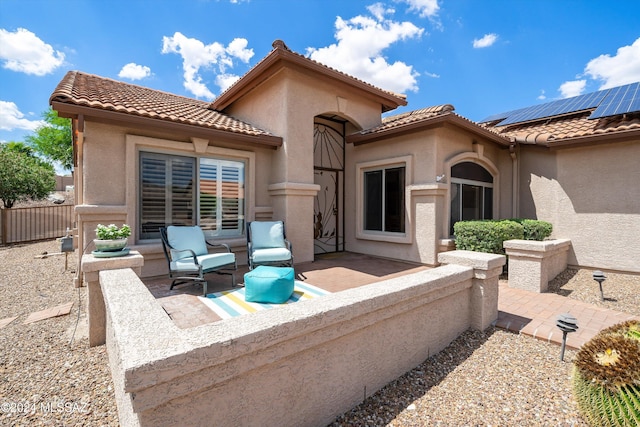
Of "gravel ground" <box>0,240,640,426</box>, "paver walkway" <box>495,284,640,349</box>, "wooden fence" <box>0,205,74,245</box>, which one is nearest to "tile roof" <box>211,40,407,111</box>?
"paver walkway" <box>495,284,640,349</box>

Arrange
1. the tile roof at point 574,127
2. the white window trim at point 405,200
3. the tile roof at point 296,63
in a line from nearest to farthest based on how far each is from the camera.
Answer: the tile roof at point 296,63
the tile roof at point 574,127
the white window trim at point 405,200

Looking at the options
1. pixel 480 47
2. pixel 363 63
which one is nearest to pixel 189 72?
pixel 363 63

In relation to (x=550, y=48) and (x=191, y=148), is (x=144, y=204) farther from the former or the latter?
(x=550, y=48)

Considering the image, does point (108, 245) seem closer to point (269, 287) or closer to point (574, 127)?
point (269, 287)

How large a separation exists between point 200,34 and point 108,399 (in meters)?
11.2

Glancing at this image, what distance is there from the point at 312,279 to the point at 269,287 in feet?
6.42

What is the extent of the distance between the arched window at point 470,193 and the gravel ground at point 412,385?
200 inches

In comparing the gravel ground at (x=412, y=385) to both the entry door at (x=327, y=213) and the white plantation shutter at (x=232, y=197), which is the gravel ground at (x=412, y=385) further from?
the entry door at (x=327, y=213)

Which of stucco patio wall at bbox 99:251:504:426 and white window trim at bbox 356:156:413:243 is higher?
white window trim at bbox 356:156:413:243

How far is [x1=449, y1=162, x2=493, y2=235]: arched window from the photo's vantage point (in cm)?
879

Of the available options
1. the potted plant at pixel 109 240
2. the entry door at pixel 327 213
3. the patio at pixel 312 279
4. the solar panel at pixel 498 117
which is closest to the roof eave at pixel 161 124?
the entry door at pixel 327 213

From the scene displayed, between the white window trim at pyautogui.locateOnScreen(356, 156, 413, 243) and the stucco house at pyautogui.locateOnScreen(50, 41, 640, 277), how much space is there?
0.05 m

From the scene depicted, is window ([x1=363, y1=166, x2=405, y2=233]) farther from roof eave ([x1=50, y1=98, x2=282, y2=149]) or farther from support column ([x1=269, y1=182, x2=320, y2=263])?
roof eave ([x1=50, y1=98, x2=282, y2=149])

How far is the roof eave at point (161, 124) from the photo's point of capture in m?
5.34
